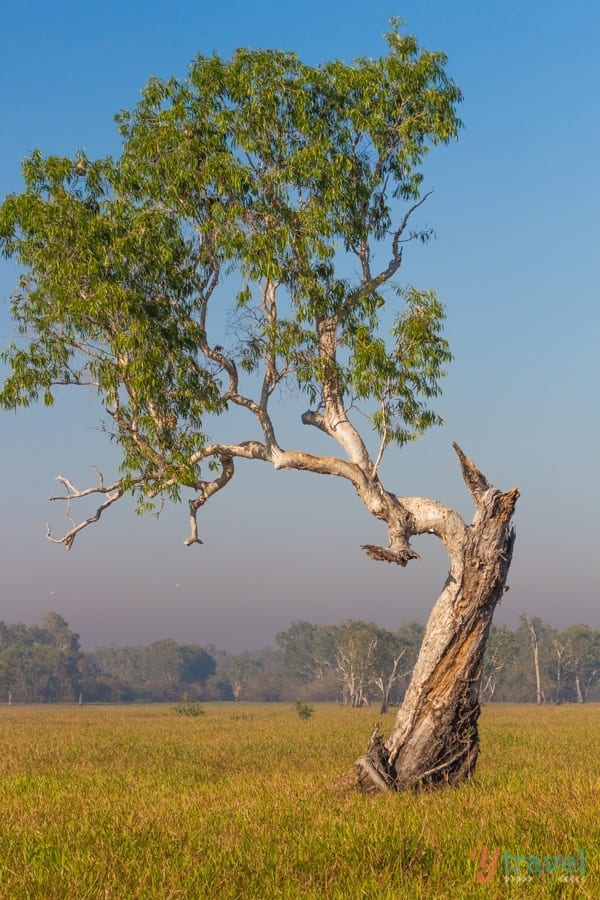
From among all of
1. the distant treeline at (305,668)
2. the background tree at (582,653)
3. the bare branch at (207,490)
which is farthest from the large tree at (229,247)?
the background tree at (582,653)

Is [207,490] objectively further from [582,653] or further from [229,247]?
[582,653]

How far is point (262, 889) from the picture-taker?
8016 millimetres

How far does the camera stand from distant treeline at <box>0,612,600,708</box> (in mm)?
96312

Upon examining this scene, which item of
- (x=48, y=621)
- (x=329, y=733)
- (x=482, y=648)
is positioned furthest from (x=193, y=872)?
(x=48, y=621)

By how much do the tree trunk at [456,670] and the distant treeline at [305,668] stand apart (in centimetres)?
5009

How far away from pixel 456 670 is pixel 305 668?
508ft

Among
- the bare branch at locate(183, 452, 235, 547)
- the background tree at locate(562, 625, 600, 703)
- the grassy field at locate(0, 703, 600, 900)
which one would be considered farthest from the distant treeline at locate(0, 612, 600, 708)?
the grassy field at locate(0, 703, 600, 900)

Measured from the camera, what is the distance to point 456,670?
14.4 m

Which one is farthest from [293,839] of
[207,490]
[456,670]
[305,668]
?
[305,668]

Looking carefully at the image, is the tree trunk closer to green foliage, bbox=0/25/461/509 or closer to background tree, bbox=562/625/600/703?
green foliage, bbox=0/25/461/509

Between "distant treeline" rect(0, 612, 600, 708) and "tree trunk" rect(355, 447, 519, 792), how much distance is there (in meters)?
50.1

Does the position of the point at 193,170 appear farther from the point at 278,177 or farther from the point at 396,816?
the point at 396,816

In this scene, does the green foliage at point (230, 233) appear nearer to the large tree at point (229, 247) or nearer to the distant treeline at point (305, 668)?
the large tree at point (229, 247)

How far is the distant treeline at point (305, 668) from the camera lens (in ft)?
316
